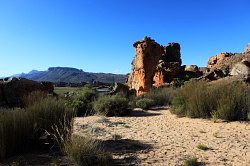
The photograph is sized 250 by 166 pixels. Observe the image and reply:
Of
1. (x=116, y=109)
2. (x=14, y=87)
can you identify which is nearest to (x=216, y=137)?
(x=116, y=109)

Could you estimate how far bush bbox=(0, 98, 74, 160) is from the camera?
7332 mm

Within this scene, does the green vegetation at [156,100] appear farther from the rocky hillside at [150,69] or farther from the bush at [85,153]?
the bush at [85,153]

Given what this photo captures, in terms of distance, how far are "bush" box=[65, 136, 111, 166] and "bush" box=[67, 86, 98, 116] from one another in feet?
23.2

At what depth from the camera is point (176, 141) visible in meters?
8.89

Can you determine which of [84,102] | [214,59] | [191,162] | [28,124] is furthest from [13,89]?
[214,59]

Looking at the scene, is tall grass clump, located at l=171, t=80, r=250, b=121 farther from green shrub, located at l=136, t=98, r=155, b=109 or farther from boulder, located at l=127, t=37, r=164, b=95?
boulder, located at l=127, t=37, r=164, b=95

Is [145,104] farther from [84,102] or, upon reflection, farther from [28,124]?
[28,124]

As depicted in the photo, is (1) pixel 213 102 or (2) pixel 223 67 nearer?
(1) pixel 213 102

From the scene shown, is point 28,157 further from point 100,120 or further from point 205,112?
point 205,112

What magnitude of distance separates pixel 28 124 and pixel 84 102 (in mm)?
10520

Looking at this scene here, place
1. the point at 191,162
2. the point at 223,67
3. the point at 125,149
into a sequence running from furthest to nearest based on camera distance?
1. the point at 223,67
2. the point at 125,149
3. the point at 191,162

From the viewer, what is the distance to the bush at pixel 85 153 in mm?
6484

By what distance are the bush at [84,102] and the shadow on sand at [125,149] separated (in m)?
5.38

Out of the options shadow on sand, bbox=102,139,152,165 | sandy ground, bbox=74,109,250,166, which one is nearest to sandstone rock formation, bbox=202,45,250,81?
sandy ground, bbox=74,109,250,166
